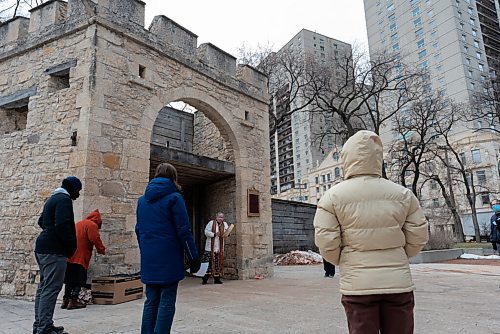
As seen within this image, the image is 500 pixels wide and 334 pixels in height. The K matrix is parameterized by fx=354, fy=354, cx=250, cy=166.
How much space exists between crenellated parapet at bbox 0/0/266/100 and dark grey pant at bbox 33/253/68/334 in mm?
4341

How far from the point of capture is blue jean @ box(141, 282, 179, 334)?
8.82 ft

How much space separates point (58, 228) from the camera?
346 centimetres

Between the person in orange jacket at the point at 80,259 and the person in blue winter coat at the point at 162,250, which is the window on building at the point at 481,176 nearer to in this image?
the person in orange jacket at the point at 80,259

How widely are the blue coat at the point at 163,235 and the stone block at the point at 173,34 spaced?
17.0ft

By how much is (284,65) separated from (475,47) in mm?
40634

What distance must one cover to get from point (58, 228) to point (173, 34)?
207 inches

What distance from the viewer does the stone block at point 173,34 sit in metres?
7.24

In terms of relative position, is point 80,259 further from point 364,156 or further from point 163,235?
point 364,156

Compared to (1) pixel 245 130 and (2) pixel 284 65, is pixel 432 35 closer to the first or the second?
(2) pixel 284 65

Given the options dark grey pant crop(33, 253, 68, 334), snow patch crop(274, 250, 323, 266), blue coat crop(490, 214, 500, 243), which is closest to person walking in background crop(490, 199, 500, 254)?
blue coat crop(490, 214, 500, 243)

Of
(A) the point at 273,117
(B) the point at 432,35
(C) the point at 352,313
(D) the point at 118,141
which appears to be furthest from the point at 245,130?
(B) the point at 432,35

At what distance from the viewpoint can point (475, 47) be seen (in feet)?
151

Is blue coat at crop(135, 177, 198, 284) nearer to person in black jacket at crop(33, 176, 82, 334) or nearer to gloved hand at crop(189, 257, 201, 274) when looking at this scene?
gloved hand at crop(189, 257, 201, 274)

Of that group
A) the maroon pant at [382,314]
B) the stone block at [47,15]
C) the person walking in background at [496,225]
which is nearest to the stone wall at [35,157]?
the stone block at [47,15]
